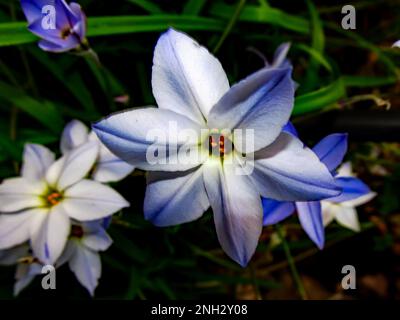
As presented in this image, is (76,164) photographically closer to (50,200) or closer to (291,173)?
(50,200)

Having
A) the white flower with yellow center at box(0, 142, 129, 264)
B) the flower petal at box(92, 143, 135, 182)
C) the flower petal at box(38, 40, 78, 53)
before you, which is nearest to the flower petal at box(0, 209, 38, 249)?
the white flower with yellow center at box(0, 142, 129, 264)

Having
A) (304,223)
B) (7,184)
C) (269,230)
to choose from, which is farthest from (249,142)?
(269,230)

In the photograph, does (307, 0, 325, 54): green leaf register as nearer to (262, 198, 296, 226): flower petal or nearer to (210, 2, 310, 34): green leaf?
(210, 2, 310, 34): green leaf

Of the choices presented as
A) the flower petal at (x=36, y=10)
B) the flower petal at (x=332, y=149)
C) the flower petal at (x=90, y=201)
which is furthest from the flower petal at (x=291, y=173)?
the flower petal at (x=36, y=10)

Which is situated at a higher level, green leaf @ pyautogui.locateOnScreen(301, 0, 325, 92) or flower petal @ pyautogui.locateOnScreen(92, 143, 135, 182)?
green leaf @ pyautogui.locateOnScreen(301, 0, 325, 92)

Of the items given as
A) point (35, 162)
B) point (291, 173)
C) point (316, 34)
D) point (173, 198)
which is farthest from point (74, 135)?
point (316, 34)

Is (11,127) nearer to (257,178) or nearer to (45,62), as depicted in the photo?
(45,62)
